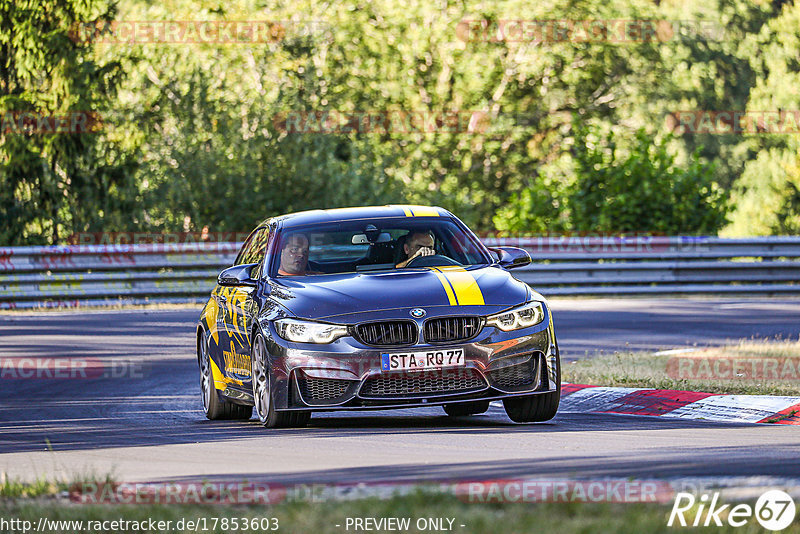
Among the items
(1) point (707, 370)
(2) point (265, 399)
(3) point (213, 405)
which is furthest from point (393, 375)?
(1) point (707, 370)

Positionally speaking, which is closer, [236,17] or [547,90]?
[236,17]

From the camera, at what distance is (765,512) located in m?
5.60

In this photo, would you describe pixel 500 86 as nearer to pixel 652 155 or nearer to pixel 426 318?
pixel 652 155

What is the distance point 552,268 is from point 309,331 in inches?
603

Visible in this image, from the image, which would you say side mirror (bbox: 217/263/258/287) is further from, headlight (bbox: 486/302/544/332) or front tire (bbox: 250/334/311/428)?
headlight (bbox: 486/302/544/332)

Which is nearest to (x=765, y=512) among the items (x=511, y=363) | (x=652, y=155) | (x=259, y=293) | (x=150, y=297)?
(x=511, y=363)

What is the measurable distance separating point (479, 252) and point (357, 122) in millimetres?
29377

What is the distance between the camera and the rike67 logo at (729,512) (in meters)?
5.43

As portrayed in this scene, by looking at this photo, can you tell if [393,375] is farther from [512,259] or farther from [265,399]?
[512,259]

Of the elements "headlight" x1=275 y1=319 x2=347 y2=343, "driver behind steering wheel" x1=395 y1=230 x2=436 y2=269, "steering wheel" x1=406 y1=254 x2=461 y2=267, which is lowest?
"headlight" x1=275 y1=319 x2=347 y2=343

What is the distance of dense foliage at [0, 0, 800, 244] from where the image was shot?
30.2 meters

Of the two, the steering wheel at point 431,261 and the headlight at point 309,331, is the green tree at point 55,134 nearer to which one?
the steering wheel at point 431,261

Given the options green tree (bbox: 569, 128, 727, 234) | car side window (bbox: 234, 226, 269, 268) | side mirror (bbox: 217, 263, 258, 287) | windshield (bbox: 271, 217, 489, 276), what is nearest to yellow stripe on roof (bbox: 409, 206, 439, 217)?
windshield (bbox: 271, 217, 489, 276)

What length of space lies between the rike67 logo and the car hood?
3589 millimetres
